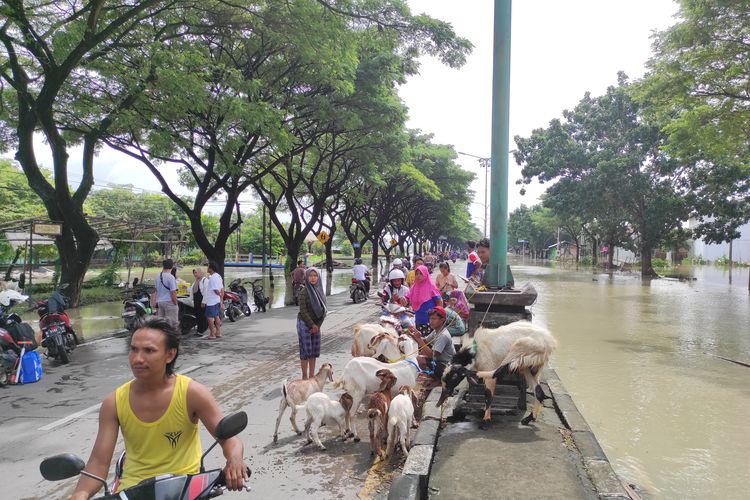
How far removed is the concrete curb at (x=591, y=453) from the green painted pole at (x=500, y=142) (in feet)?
5.05

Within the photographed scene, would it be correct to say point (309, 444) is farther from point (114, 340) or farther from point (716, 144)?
point (716, 144)

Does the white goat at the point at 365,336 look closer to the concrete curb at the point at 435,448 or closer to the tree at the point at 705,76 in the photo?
the concrete curb at the point at 435,448

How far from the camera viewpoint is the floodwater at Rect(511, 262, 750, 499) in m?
4.90

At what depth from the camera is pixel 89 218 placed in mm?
15852

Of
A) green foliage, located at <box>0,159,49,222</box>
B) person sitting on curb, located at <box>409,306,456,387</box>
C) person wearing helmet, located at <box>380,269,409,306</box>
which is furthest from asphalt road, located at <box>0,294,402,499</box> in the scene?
green foliage, located at <box>0,159,49,222</box>

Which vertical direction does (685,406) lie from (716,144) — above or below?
below

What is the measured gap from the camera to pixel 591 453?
416cm

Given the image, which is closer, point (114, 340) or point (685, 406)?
point (685, 406)

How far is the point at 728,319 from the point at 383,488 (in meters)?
14.6

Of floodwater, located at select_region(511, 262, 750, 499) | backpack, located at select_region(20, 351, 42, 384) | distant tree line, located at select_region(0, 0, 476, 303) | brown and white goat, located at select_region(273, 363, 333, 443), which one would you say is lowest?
floodwater, located at select_region(511, 262, 750, 499)

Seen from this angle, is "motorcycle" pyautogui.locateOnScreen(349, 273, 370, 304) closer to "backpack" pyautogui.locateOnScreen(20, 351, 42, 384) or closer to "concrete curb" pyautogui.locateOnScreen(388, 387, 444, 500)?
"backpack" pyautogui.locateOnScreen(20, 351, 42, 384)

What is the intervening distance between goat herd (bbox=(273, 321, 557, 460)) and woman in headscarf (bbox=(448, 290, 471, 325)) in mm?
2785

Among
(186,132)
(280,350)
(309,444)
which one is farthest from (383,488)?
(186,132)

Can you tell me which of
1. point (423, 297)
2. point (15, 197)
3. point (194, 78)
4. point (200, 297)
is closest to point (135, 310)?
point (200, 297)
